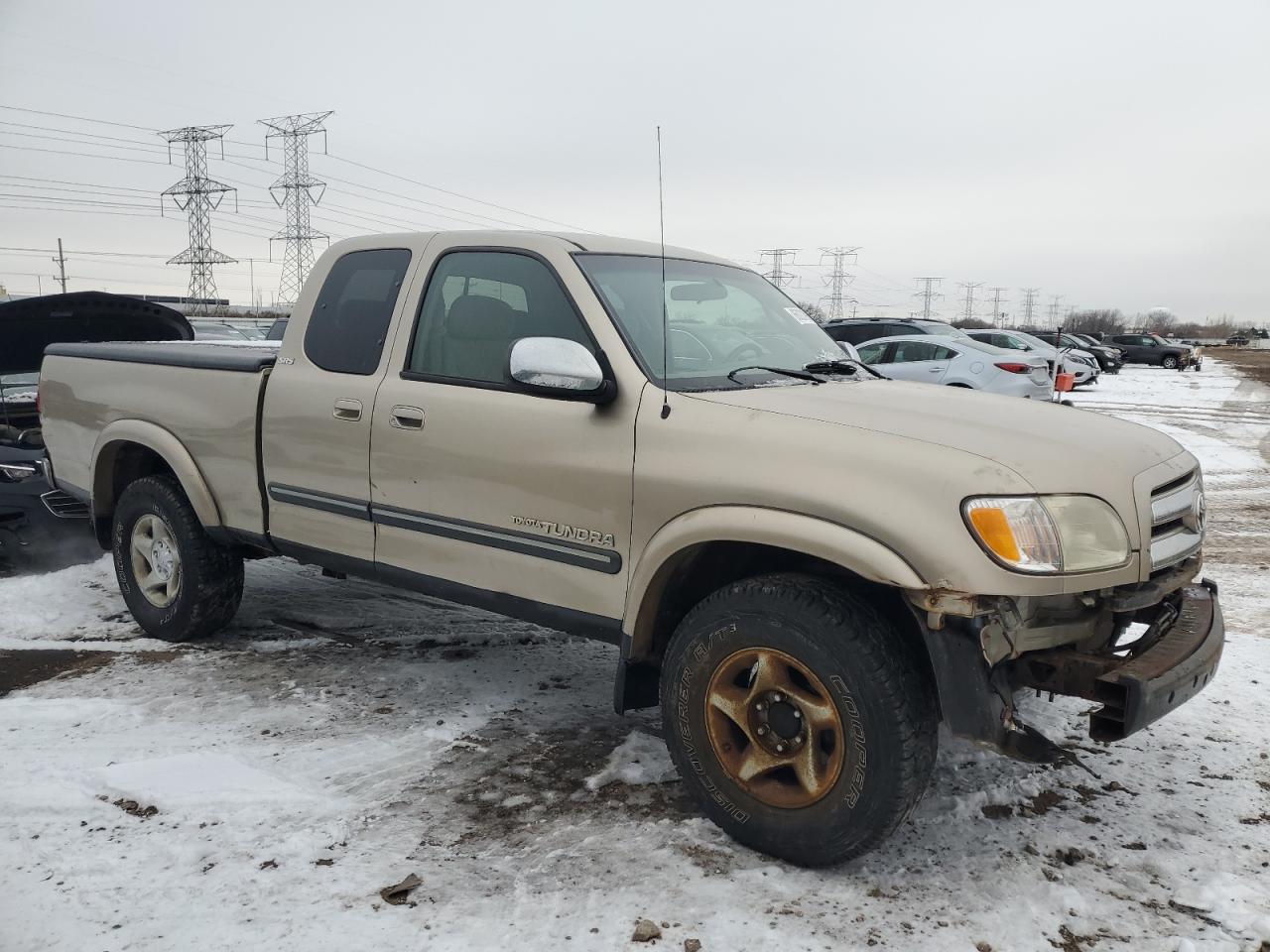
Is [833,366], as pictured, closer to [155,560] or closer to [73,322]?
[155,560]

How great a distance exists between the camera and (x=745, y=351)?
369 centimetres

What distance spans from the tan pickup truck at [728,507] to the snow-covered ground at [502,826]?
1.13 feet

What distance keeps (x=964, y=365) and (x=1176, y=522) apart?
13.0 m

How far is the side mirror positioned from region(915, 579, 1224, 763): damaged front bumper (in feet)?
4.02

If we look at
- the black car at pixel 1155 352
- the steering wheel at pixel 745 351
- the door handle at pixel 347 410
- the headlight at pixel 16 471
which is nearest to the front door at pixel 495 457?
the door handle at pixel 347 410

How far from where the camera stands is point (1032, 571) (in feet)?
8.32

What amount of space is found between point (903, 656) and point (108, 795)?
2.66 m

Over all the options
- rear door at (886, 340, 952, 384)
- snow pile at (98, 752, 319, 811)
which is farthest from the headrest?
rear door at (886, 340, 952, 384)

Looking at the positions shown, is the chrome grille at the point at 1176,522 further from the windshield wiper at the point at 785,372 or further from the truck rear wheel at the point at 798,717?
the windshield wiper at the point at 785,372

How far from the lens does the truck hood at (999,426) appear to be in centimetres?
269

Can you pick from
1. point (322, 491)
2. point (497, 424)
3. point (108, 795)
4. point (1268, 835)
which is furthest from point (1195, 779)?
point (108, 795)

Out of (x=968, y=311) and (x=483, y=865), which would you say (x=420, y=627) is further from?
(x=968, y=311)

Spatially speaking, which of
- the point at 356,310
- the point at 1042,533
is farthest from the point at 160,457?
the point at 1042,533

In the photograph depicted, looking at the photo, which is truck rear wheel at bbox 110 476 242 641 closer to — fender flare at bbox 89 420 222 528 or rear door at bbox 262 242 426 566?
fender flare at bbox 89 420 222 528
